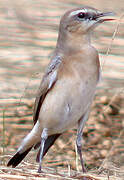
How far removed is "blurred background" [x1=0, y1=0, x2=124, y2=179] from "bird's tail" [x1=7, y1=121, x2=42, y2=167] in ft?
0.53

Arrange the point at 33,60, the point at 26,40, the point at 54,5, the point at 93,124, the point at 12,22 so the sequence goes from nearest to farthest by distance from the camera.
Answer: the point at 93,124 < the point at 33,60 < the point at 26,40 < the point at 12,22 < the point at 54,5

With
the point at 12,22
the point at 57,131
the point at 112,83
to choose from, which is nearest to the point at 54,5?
the point at 12,22

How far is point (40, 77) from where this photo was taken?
9.51 meters

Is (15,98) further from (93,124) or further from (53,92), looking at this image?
(53,92)

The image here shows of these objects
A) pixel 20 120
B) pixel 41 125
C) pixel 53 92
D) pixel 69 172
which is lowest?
pixel 20 120

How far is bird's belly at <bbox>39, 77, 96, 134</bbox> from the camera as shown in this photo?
5.34 meters

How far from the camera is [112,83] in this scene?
988 cm

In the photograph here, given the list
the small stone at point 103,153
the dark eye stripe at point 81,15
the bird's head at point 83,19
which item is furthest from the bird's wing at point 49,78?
the small stone at point 103,153

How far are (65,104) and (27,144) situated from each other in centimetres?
81

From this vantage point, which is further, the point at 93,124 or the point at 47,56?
the point at 47,56

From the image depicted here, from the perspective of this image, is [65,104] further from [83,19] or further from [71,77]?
[83,19]

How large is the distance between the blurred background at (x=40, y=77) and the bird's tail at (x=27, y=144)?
16 cm

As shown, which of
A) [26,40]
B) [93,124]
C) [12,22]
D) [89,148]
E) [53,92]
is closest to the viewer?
[53,92]

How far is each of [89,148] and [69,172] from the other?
2.41m
